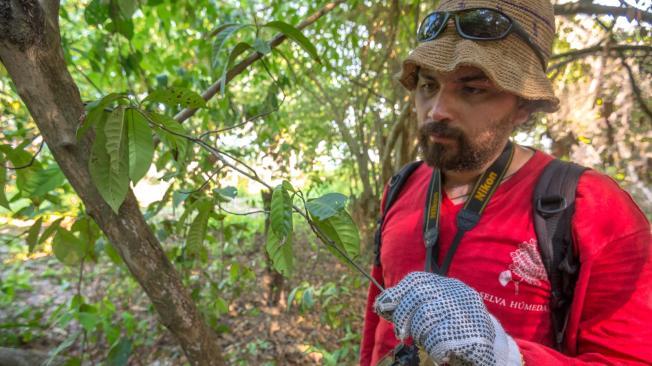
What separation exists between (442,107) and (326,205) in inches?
31.5

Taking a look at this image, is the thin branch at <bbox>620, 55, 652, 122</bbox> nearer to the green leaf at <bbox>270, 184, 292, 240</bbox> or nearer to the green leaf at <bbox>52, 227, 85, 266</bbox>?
the green leaf at <bbox>270, 184, 292, 240</bbox>

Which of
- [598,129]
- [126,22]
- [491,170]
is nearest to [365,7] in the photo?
[598,129]

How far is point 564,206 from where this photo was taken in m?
1.11

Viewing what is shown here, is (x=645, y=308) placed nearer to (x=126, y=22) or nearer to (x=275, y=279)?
(x=126, y=22)

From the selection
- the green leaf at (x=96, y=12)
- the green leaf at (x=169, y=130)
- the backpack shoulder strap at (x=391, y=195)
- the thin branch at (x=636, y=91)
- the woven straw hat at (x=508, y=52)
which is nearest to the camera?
the green leaf at (x=169, y=130)

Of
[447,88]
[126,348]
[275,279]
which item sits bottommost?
[275,279]

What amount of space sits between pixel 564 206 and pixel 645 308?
0.33 m

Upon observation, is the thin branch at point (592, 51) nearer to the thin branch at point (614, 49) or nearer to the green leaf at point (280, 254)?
the thin branch at point (614, 49)

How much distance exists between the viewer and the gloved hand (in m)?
0.82

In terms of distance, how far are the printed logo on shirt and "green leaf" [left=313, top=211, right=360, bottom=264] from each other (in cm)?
59

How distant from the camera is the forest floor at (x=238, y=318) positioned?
3.14 m

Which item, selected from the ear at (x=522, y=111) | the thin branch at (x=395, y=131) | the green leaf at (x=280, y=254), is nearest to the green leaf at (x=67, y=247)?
the green leaf at (x=280, y=254)

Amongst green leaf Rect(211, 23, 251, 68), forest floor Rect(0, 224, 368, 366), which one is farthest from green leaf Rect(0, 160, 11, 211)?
forest floor Rect(0, 224, 368, 366)

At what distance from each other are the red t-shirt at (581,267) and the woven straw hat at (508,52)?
287mm
